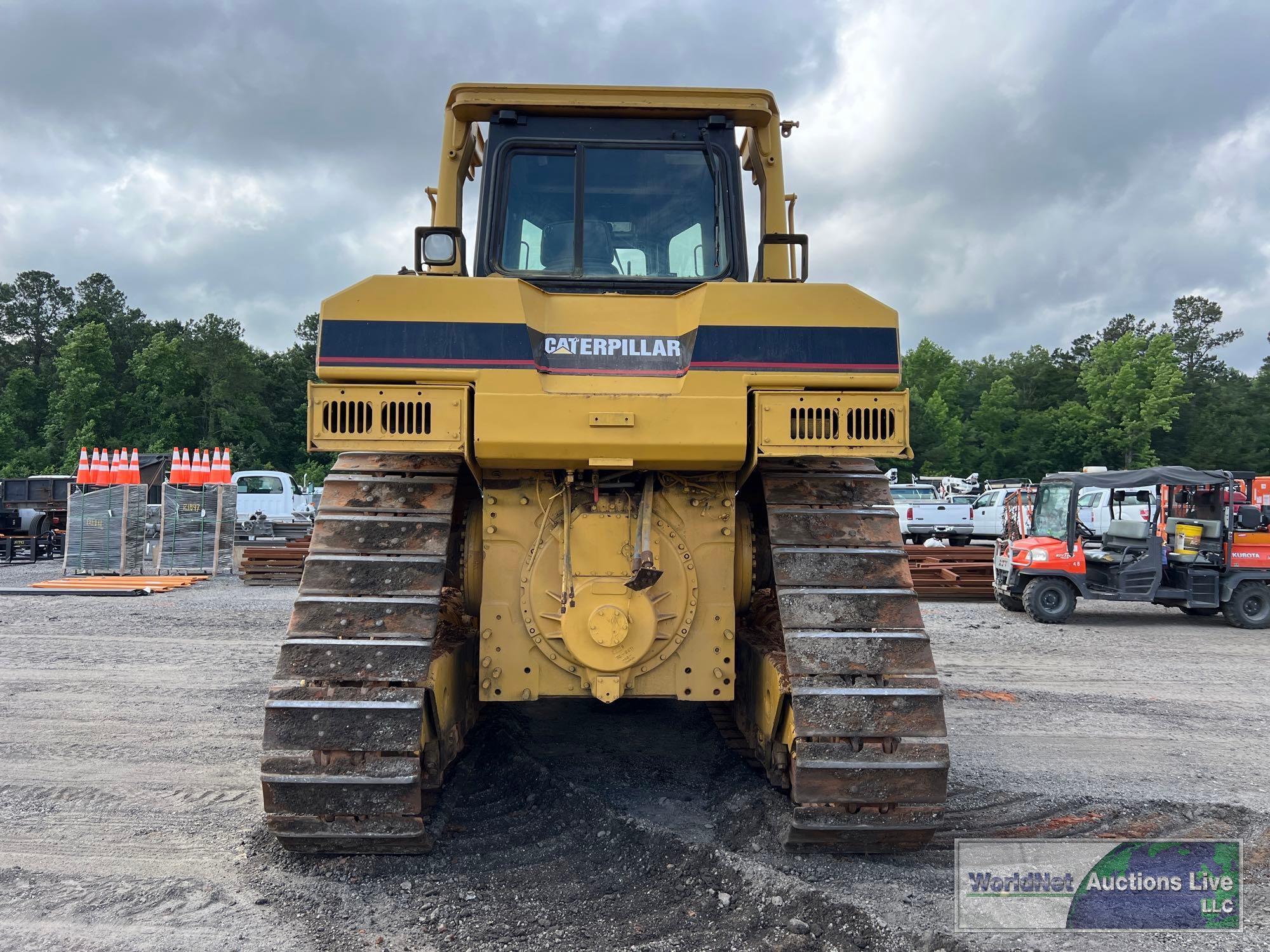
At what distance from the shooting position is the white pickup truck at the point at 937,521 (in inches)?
956

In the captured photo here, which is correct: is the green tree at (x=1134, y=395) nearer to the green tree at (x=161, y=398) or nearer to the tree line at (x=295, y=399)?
the tree line at (x=295, y=399)

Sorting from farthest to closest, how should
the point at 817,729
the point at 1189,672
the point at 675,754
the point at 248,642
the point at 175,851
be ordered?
the point at 248,642 → the point at 1189,672 → the point at 675,754 → the point at 175,851 → the point at 817,729

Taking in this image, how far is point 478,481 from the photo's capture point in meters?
3.85

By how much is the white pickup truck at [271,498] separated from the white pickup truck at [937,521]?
16.9 metres

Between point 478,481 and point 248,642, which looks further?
point 248,642

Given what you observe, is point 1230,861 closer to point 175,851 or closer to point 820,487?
point 820,487

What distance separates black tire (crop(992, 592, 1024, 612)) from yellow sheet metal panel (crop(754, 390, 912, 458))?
10.4 metres

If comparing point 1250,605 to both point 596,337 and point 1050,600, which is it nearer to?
point 1050,600

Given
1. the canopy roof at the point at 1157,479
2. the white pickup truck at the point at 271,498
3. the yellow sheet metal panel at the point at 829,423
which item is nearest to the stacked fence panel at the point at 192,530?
the white pickup truck at the point at 271,498

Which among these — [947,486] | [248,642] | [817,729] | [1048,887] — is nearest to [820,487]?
[817,729]

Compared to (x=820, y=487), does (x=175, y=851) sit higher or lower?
lower

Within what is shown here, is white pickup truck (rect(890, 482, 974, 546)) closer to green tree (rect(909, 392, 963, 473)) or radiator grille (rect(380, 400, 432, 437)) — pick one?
radiator grille (rect(380, 400, 432, 437))

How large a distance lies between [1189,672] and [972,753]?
4744mm

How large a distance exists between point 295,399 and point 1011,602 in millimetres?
49071
